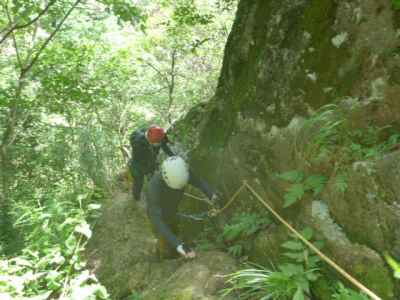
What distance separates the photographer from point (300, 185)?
3807mm

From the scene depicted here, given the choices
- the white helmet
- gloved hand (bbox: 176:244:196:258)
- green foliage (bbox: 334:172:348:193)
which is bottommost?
gloved hand (bbox: 176:244:196:258)

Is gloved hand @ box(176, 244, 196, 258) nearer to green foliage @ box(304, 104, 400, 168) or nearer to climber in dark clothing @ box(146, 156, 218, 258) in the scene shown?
climber in dark clothing @ box(146, 156, 218, 258)

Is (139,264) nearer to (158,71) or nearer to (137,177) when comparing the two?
(137,177)

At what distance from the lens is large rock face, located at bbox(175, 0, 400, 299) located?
10.5 feet

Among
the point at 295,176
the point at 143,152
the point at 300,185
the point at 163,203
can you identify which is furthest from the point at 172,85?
the point at 300,185

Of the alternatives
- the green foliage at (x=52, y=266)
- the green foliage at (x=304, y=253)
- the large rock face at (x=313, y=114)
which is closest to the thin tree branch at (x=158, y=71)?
the large rock face at (x=313, y=114)

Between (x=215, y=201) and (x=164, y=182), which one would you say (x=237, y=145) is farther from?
(x=164, y=182)

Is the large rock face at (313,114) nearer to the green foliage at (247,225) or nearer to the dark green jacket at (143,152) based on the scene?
the green foliage at (247,225)

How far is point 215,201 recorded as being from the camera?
18.2 feet

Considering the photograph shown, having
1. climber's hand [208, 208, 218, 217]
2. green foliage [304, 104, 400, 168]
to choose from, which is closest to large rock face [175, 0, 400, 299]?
green foliage [304, 104, 400, 168]

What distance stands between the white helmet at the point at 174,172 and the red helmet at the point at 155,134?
4.13 feet

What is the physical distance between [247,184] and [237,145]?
29.7 inches

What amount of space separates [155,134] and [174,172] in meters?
1.39

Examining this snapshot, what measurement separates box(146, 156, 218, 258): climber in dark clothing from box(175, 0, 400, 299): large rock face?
802 millimetres
